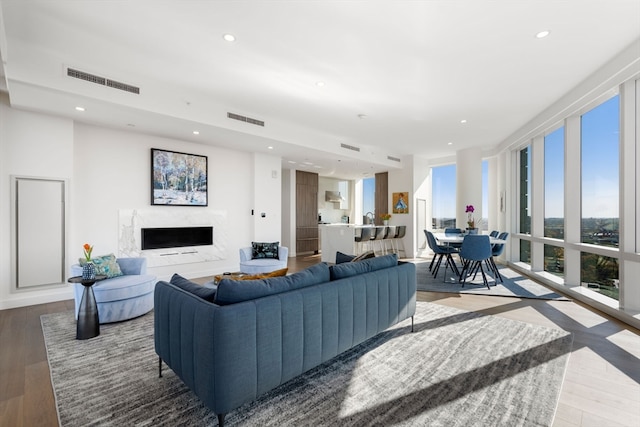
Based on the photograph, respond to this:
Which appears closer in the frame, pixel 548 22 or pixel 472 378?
pixel 472 378

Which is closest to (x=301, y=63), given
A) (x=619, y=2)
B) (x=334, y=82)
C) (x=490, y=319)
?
(x=334, y=82)

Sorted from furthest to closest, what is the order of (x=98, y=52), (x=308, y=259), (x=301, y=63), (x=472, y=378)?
1. (x=308, y=259)
2. (x=301, y=63)
3. (x=98, y=52)
4. (x=472, y=378)

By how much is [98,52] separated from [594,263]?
7.04 m

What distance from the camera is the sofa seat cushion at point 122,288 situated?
11.1 feet

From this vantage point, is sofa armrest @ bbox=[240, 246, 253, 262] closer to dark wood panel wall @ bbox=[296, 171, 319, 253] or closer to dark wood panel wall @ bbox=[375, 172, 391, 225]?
dark wood panel wall @ bbox=[296, 171, 319, 253]

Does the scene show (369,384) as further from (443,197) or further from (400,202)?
(443,197)

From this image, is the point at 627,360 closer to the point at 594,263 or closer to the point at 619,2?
the point at 594,263

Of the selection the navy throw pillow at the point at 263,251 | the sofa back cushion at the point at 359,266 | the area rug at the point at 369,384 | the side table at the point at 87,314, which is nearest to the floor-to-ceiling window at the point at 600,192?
the area rug at the point at 369,384

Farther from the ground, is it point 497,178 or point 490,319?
point 497,178

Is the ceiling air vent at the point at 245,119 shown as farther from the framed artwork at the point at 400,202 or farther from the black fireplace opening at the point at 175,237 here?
the framed artwork at the point at 400,202

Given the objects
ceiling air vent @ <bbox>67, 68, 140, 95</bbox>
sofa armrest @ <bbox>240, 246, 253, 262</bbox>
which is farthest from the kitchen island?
ceiling air vent @ <bbox>67, 68, 140, 95</bbox>

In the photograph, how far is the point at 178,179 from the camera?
5.64 meters

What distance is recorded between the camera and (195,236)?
588 cm

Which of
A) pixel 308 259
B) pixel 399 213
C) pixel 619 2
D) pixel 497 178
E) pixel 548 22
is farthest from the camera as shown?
pixel 399 213
